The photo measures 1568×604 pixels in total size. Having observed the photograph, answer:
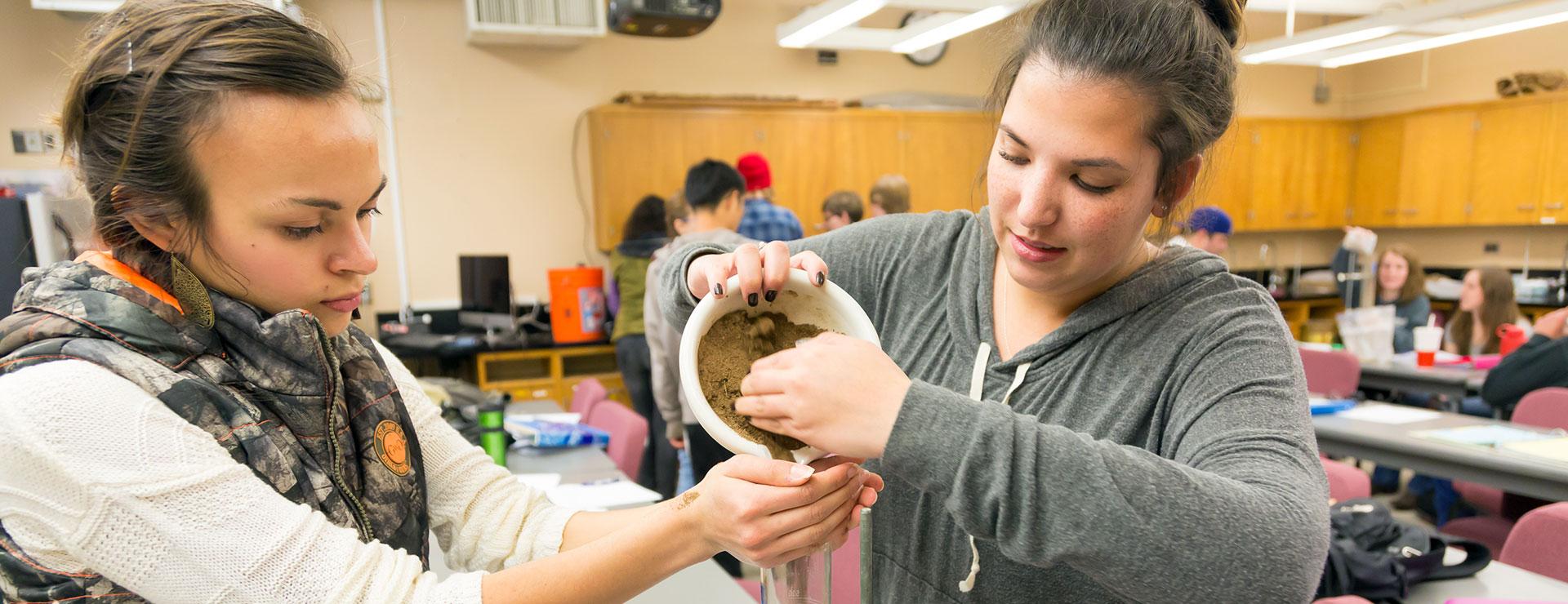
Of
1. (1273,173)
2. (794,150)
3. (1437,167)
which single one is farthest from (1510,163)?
(794,150)

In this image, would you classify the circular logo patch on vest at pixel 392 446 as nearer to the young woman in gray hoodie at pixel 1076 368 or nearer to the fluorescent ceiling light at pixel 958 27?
the young woman in gray hoodie at pixel 1076 368

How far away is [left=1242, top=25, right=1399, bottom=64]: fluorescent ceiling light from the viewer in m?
4.43

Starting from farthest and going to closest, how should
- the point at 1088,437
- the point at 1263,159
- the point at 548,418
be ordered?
the point at 1263,159 → the point at 548,418 → the point at 1088,437

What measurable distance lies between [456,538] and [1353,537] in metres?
1.92

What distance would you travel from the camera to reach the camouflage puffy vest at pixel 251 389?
2.36 feet

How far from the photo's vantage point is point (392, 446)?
100 cm

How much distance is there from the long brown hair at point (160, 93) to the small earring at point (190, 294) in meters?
0.01

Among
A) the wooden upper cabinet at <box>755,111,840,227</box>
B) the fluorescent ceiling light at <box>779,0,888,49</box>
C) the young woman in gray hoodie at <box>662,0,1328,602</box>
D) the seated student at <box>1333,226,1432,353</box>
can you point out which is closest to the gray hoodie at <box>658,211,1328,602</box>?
the young woman in gray hoodie at <box>662,0,1328,602</box>

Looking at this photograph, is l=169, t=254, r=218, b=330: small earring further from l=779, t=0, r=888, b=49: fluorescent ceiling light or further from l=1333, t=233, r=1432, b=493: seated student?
l=1333, t=233, r=1432, b=493: seated student

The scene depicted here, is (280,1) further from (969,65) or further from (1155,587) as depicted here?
(969,65)

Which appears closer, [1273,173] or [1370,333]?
[1370,333]

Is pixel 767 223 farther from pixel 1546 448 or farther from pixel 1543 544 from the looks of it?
pixel 1546 448

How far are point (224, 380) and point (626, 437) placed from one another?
2077mm

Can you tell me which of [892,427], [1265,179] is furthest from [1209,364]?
[1265,179]
